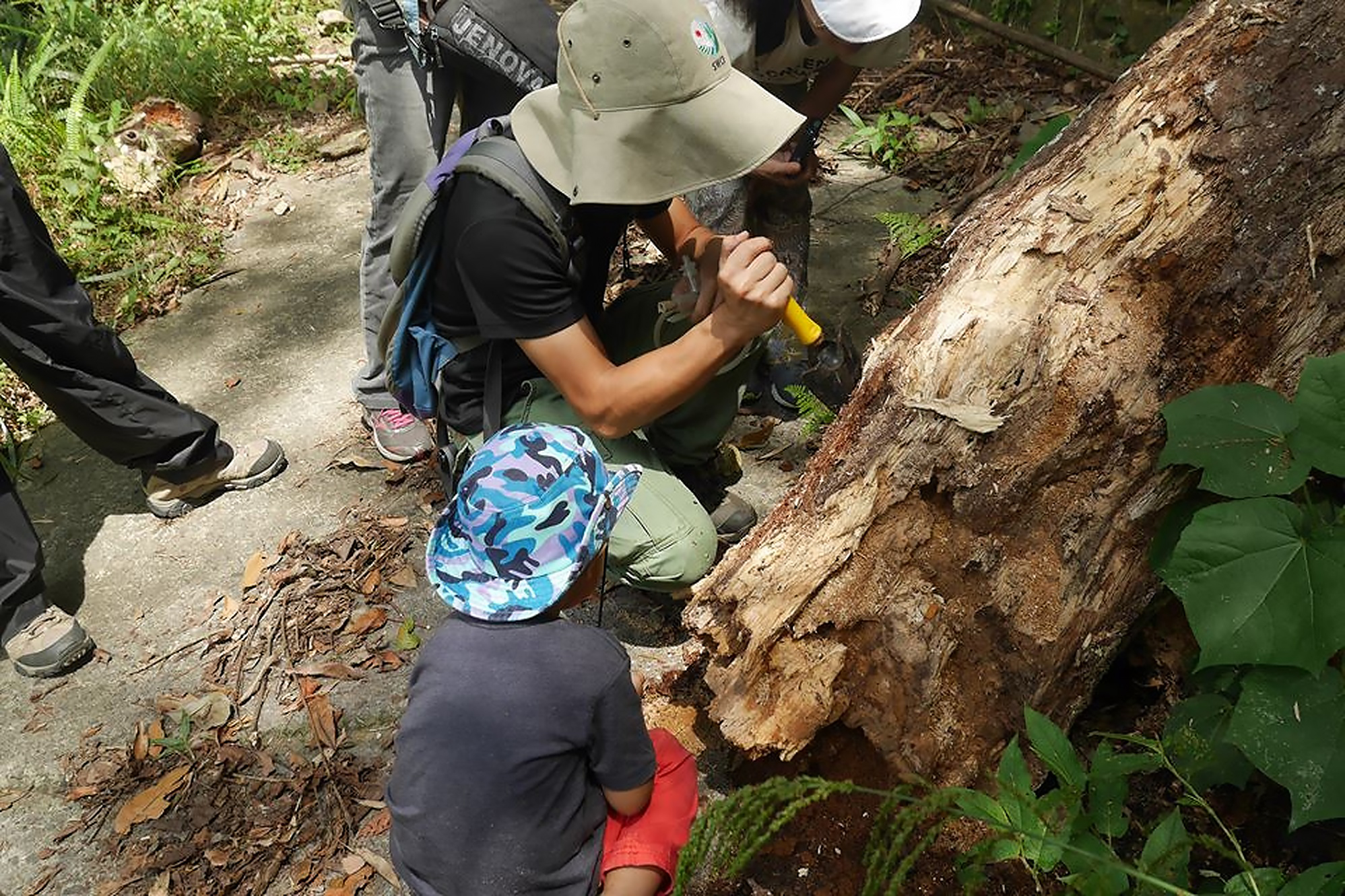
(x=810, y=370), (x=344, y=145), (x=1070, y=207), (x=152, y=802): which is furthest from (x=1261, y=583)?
(x=344, y=145)

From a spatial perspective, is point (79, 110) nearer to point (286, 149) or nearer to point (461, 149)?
point (286, 149)

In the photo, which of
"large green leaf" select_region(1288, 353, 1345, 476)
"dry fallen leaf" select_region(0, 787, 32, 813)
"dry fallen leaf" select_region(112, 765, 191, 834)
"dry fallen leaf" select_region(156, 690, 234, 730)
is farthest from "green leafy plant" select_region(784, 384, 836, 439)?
"dry fallen leaf" select_region(0, 787, 32, 813)

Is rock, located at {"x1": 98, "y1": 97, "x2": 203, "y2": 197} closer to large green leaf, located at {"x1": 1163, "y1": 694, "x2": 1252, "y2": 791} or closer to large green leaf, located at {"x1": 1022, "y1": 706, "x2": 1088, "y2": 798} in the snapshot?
large green leaf, located at {"x1": 1022, "y1": 706, "x2": 1088, "y2": 798}

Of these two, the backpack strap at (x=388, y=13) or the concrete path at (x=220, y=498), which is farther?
the backpack strap at (x=388, y=13)

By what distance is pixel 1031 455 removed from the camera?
6.91 feet

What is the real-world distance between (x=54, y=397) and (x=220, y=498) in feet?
2.22

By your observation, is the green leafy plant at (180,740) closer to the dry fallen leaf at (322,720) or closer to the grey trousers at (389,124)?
the dry fallen leaf at (322,720)

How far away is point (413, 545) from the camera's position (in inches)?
135

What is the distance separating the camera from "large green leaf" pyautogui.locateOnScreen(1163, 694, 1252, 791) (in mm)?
2088

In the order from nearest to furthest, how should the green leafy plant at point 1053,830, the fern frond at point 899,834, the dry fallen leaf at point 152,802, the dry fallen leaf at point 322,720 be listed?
the fern frond at point 899,834 < the green leafy plant at point 1053,830 < the dry fallen leaf at point 152,802 < the dry fallen leaf at point 322,720

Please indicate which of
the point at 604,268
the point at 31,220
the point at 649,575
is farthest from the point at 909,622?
the point at 31,220

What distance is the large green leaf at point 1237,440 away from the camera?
2.02 metres

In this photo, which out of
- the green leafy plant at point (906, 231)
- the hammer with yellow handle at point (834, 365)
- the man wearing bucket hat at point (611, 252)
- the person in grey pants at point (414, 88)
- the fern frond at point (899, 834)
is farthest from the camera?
the green leafy plant at point (906, 231)

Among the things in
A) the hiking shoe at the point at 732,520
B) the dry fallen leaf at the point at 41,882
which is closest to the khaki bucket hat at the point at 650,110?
the hiking shoe at the point at 732,520
